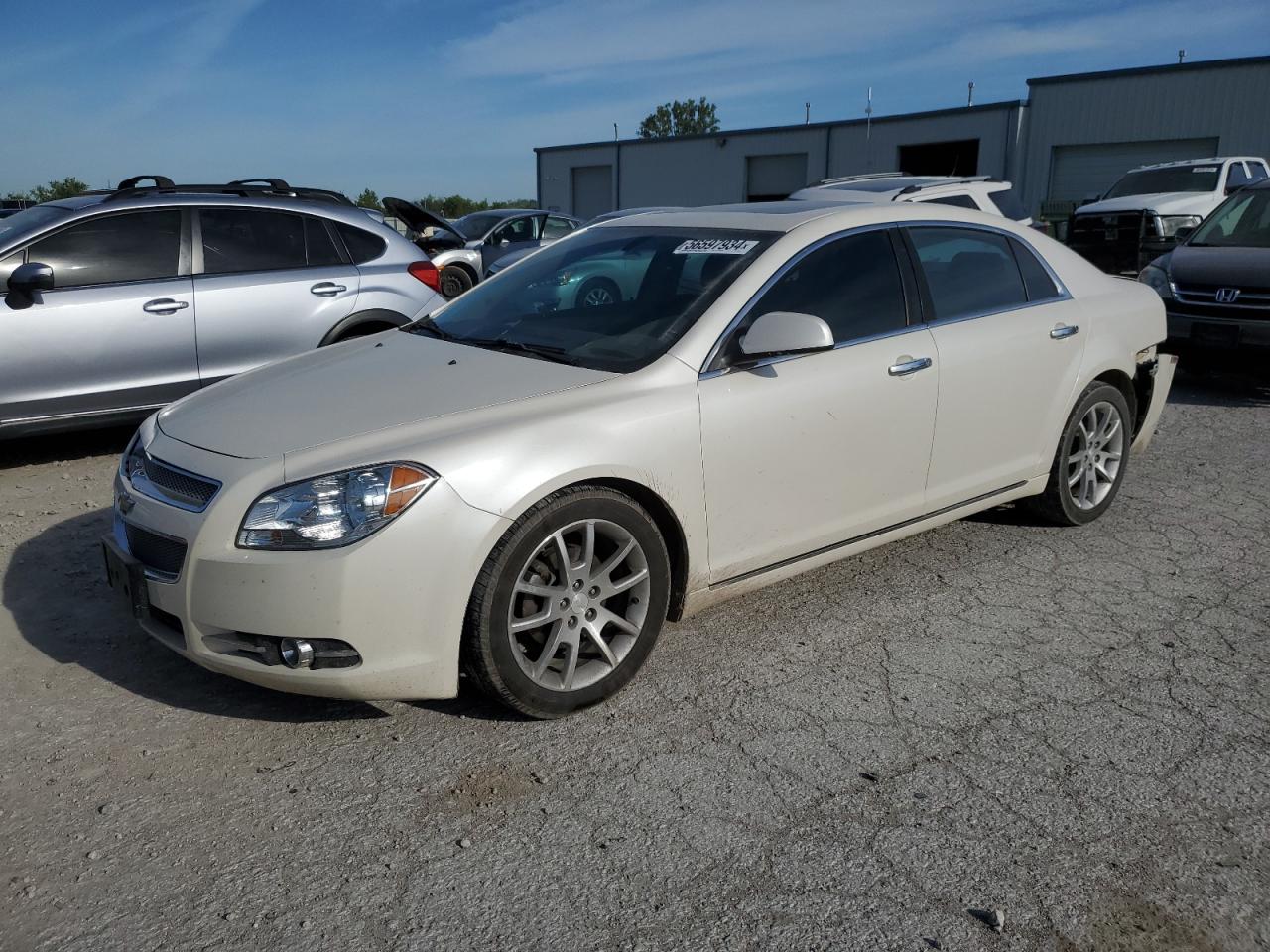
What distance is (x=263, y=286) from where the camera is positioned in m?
6.66

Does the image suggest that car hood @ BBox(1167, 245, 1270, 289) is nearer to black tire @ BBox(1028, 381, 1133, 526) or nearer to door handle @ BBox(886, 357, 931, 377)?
black tire @ BBox(1028, 381, 1133, 526)

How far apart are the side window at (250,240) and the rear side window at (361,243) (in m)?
0.29

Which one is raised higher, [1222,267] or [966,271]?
[966,271]

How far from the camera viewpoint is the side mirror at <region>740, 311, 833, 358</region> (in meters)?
3.62

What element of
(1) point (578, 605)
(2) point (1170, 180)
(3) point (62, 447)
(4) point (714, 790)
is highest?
(2) point (1170, 180)

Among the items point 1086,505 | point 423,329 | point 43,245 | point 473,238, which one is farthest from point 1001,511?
point 473,238

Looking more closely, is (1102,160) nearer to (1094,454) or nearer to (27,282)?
(1094,454)

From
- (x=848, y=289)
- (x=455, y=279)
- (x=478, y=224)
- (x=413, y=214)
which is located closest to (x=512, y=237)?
(x=478, y=224)

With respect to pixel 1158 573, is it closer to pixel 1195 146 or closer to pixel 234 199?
→ pixel 234 199

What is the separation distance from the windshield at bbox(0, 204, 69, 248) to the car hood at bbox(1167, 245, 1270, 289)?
27.3ft

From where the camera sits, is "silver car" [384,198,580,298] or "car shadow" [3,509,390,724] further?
"silver car" [384,198,580,298]

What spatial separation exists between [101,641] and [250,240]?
138 inches

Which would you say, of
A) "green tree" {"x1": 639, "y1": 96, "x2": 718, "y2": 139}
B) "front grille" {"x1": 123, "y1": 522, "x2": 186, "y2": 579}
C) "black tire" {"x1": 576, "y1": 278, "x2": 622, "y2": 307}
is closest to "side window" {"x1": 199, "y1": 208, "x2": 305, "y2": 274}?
"black tire" {"x1": 576, "y1": 278, "x2": 622, "y2": 307}

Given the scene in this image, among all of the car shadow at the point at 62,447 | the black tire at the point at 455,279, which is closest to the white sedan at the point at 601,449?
the car shadow at the point at 62,447
